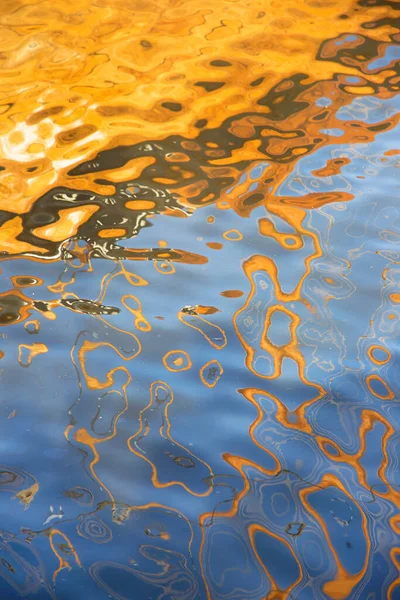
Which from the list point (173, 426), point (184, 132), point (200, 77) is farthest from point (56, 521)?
point (200, 77)

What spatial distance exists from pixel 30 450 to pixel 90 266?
1.73 ft

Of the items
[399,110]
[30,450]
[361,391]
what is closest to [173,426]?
[30,450]

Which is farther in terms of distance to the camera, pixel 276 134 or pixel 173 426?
pixel 276 134

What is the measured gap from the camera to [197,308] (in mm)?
1503

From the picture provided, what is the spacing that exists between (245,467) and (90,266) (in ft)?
2.15

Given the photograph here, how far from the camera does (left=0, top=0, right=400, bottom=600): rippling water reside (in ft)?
3.56

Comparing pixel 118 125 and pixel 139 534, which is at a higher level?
pixel 118 125

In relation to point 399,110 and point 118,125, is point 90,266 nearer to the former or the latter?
point 118,125

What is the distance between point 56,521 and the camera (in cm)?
111

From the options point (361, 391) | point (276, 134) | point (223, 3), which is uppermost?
point (223, 3)

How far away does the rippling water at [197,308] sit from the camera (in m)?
1.08

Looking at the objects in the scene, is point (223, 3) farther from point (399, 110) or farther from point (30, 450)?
point (30, 450)

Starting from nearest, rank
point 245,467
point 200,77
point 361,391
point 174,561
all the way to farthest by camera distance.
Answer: point 174,561
point 245,467
point 361,391
point 200,77

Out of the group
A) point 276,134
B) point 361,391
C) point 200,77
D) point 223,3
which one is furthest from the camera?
point 223,3
